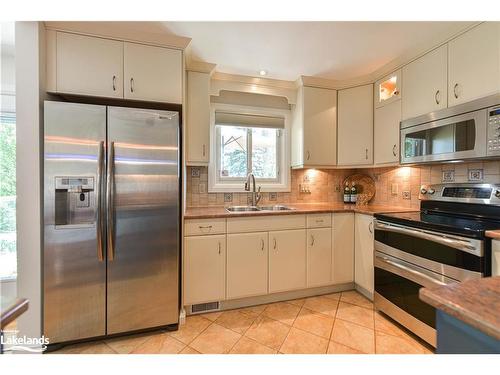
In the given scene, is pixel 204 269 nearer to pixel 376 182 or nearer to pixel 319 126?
pixel 319 126

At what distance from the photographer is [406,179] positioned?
8.22 ft

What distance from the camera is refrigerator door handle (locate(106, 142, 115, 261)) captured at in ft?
5.37

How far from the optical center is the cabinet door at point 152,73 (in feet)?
5.99

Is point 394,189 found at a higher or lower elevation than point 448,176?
lower

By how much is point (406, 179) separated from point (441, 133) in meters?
0.78

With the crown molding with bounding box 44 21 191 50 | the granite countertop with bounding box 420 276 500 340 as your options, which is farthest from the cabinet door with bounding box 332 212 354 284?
the crown molding with bounding box 44 21 191 50

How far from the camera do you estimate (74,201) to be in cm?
161

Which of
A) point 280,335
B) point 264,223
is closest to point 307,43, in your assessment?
point 264,223

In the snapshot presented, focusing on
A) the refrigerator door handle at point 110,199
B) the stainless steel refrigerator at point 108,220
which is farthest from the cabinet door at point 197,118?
the refrigerator door handle at point 110,199

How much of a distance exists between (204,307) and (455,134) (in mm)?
2490

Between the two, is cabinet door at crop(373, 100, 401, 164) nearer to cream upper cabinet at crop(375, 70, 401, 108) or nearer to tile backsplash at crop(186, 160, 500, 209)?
cream upper cabinet at crop(375, 70, 401, 108)

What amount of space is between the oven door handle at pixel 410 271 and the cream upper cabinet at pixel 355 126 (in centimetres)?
109

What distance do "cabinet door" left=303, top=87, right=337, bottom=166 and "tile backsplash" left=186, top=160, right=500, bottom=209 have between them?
1.18 ft
